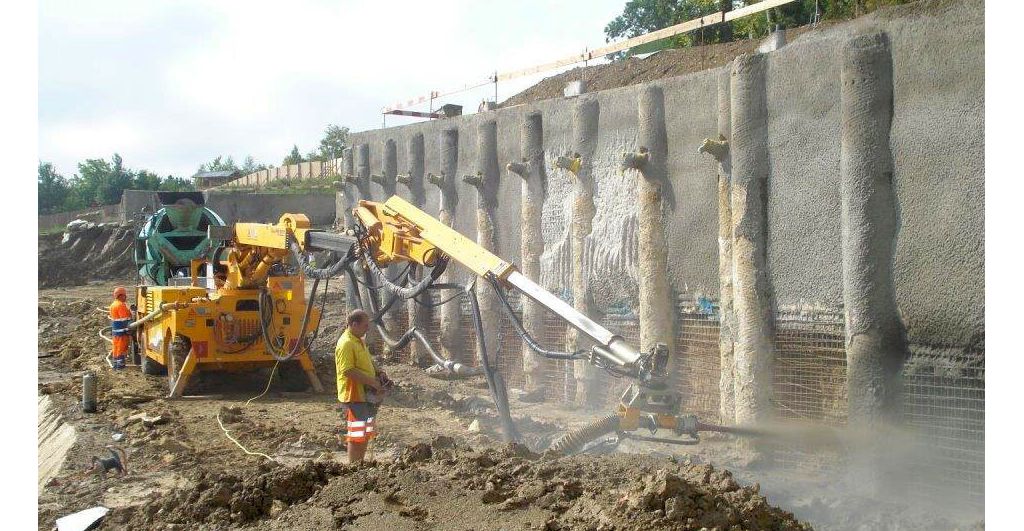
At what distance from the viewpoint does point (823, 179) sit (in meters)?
8.12

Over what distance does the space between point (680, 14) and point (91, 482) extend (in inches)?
914

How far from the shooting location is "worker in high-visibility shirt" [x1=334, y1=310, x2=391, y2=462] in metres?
8.22

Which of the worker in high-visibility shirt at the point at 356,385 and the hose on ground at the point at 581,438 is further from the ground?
the worker in high-visibility shirt at the point at 356,385

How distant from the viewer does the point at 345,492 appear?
20.2 feet

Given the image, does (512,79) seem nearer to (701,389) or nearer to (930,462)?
(701,389)

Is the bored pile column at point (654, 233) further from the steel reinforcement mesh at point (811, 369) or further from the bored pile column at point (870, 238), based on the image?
the bored pile column at point (870, 238)

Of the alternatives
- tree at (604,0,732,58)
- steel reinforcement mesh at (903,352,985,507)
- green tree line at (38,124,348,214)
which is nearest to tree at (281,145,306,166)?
green tree line at (38,124,348,214)

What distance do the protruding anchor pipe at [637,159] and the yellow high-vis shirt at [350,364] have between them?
3.61 m

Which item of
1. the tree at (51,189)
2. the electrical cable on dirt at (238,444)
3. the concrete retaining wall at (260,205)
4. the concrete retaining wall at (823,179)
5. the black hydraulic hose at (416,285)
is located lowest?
the electrical cable on dirt at (238,444)

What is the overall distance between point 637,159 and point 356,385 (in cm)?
392

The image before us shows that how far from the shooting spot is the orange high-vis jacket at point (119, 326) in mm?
14656

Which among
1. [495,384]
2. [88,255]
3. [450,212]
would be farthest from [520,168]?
[88,255]

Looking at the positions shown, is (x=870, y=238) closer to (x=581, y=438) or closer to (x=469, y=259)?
(x=581, y=438)

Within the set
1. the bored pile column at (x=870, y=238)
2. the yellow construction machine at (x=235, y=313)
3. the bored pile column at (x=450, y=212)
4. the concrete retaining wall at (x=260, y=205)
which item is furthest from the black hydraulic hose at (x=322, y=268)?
the concrete retaining wall at (x=260, y=205)
